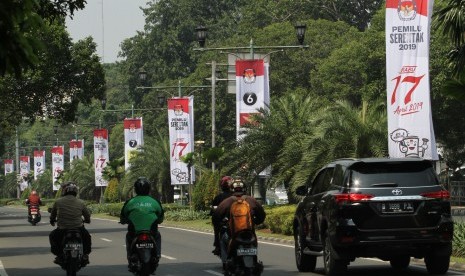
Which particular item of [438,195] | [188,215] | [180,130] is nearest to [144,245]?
[438,195]

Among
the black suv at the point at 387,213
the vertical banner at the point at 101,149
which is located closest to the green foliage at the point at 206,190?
the vertical banner at the point at 101,149

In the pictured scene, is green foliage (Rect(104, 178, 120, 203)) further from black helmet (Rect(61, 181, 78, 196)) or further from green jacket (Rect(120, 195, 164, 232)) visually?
green jacket (Rect(120, 195, 164, 232))

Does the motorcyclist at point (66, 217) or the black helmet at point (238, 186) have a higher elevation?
the black helmet at point (238, 186)

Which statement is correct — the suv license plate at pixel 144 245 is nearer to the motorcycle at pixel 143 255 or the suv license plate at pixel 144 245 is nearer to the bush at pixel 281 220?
the motorcycle at pixel 143 255

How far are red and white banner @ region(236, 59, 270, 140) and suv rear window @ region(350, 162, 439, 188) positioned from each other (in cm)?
2495

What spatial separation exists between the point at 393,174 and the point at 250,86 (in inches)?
996

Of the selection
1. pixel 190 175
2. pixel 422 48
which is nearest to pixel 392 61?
pixel 422 48

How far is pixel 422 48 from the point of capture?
26.4 meters

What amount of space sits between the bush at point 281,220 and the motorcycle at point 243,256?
1881cm

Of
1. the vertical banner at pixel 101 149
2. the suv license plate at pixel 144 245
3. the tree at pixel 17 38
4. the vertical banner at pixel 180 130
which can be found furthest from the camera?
the vertical banner at pixel 101 149

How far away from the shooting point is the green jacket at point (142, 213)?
16625 mm

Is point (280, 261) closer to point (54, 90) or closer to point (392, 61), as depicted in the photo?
point (392, 61)

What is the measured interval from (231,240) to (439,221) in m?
3.59

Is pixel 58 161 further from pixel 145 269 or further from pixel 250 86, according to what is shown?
pixel 145 269
